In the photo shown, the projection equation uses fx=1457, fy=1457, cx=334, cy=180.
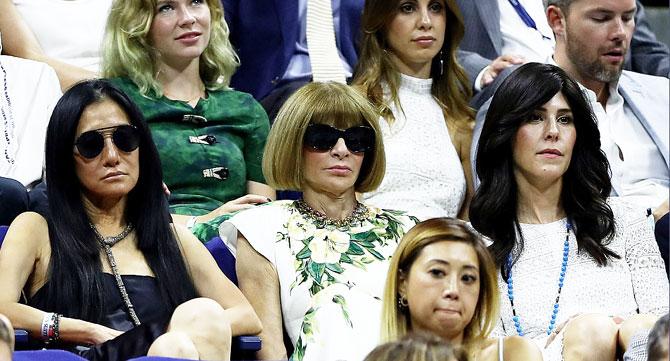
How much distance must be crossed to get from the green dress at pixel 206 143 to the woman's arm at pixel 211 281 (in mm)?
516

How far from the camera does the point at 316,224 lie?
13.1 feet

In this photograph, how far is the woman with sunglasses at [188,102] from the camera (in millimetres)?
4508

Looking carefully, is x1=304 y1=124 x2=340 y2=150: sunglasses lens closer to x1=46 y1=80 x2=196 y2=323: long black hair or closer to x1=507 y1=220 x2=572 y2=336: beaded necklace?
x1=46 y1=80 x2=196 y2=323: long black hair

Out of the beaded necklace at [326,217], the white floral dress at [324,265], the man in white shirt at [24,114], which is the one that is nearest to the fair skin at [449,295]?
the white floral dress at [324,265]

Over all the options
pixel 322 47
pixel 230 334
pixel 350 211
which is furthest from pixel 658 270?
pixel 322 47

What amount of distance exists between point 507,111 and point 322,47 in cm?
111

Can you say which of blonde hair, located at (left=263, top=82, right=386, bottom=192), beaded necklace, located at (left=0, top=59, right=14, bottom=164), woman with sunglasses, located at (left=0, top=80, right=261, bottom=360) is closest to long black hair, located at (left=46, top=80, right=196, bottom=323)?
woman with sunglasses, located at (left=0, top=80, right=261, bottom=360)

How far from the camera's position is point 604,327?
11.9ft

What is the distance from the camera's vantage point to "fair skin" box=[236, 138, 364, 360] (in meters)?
3.87

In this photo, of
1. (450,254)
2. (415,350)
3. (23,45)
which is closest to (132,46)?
(23,45)

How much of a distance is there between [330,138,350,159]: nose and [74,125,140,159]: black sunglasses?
0.54 metres

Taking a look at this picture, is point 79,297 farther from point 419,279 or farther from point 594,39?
point 594,39

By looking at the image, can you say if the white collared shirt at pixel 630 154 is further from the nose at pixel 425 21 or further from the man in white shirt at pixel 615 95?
the nose at pixel 425 21

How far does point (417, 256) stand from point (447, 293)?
13cm
